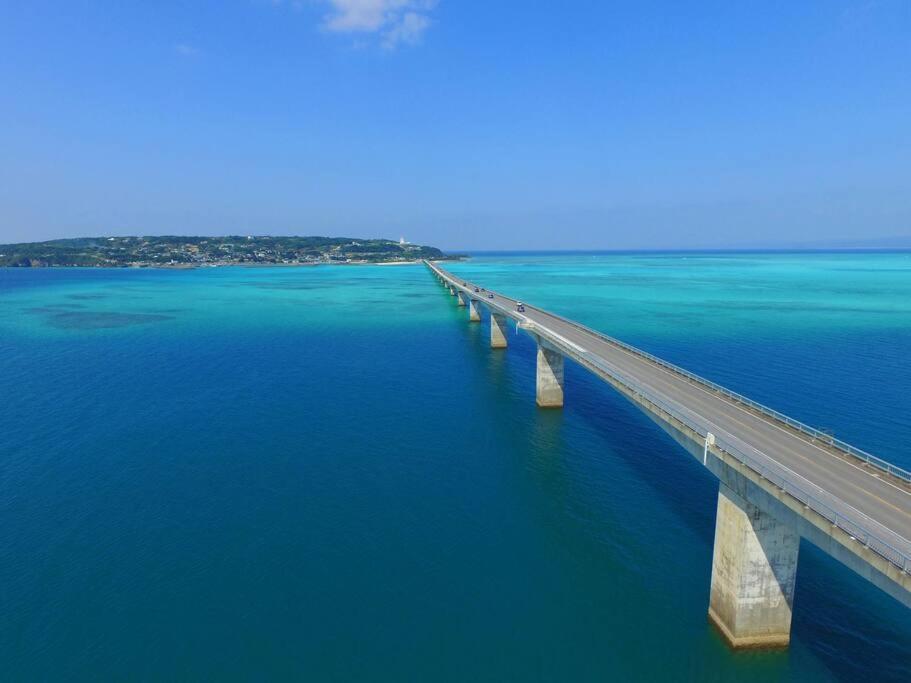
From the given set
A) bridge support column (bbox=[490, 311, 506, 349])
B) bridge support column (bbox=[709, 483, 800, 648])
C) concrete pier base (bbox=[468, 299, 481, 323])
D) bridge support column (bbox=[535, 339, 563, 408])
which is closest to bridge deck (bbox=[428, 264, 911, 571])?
bridge support column (bbox=[709, 483, 800, 648])

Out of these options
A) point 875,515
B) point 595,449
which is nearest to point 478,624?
point 875,515

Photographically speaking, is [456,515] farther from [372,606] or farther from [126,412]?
[126,412]

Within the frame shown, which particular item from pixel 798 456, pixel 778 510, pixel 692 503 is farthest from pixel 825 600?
pixel 692 503

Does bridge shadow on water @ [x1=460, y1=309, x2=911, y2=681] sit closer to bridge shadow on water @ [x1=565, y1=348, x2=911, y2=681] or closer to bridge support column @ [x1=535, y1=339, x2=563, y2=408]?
bridge shadow on water @ [x1=565, y1=348, x2=911, y2=681]

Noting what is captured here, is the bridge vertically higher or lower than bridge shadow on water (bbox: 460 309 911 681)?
higher

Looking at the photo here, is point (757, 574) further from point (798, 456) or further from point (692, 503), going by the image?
point (692, 503)
